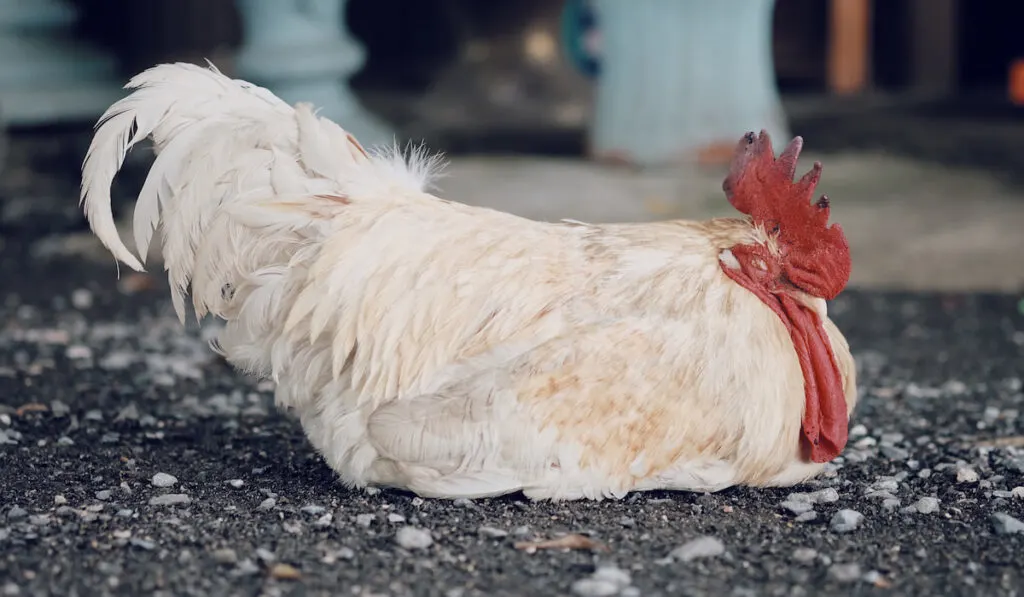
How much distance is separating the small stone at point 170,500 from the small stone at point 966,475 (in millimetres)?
2785

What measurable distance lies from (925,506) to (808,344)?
70 cm

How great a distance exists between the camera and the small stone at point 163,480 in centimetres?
446

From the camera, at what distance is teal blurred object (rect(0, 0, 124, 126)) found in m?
11.0

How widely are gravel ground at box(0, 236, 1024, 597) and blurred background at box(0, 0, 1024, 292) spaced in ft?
12.4

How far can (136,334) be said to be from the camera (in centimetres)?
722

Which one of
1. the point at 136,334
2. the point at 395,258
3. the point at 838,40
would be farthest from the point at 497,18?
the point at 395,258

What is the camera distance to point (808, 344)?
4188 millimetres

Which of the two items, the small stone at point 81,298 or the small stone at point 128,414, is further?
the small stone at point 81,298

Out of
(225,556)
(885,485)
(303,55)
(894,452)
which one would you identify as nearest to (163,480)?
(225,556)

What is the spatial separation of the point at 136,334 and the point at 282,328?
329 centimetres

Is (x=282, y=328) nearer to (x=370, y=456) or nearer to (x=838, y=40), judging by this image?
(x=370, y=456)

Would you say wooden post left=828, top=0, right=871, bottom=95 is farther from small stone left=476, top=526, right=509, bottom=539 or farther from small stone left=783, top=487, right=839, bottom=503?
small stone left=476, top=526, right=509, bottom=539

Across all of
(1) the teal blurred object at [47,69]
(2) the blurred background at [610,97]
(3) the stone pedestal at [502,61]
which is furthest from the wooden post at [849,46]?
(1) the teal blurred object at [47,69]

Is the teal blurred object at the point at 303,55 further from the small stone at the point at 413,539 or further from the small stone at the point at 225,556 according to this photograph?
the small stone at the point at 225,556
